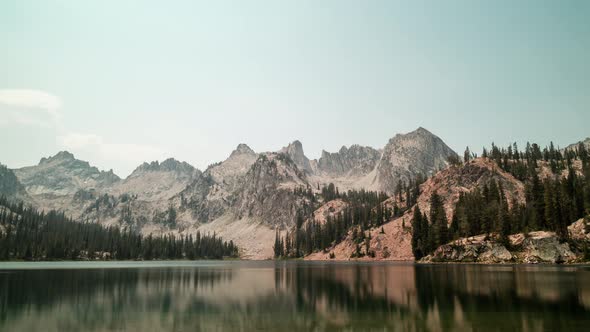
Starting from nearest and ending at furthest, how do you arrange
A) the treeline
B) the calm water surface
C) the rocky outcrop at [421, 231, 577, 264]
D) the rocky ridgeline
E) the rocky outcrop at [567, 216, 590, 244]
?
the calm water surface < the rocky outcrop at [567, 216, 590, 244] < the rocky ridgeline < the rocky outcrop at [421, 231, 577, 264] < the treeline

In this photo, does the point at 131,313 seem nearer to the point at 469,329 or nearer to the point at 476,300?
the point at 469,329

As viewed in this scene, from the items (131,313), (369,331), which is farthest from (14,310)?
(369,331)

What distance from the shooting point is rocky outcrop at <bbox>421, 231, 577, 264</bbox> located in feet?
373

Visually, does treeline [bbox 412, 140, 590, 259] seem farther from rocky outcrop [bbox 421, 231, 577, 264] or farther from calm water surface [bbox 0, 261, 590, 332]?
calm water surface [bbox 0, 261, 590, 332]

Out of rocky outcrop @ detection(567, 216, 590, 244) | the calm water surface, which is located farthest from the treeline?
the calm water surface

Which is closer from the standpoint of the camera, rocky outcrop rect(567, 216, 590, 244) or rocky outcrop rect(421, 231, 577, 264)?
rocky outcrop rect(567, 216, 590, 244)

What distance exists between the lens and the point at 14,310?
3669 cm

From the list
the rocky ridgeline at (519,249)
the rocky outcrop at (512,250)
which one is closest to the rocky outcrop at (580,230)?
the rocky ridgeline at (519,249)

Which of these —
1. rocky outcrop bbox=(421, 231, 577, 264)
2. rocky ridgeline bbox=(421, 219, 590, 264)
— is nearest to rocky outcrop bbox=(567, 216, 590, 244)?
rocky ridgeline bbox=(421, 219, 590, 264)

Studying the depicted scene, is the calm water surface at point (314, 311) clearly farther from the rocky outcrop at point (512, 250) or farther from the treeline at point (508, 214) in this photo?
the treeline at point (508, 214)

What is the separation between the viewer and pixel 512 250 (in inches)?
4970

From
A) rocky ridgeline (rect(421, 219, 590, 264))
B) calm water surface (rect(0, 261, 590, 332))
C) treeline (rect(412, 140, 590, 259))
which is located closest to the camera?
calm water surface (rect(0, 261, 590, 332))

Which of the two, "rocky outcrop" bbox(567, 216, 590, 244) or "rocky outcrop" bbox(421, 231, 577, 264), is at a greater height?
"rocky outcrop" bbox(567, 216, 590, 244)

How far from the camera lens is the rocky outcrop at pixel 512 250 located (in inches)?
4476
